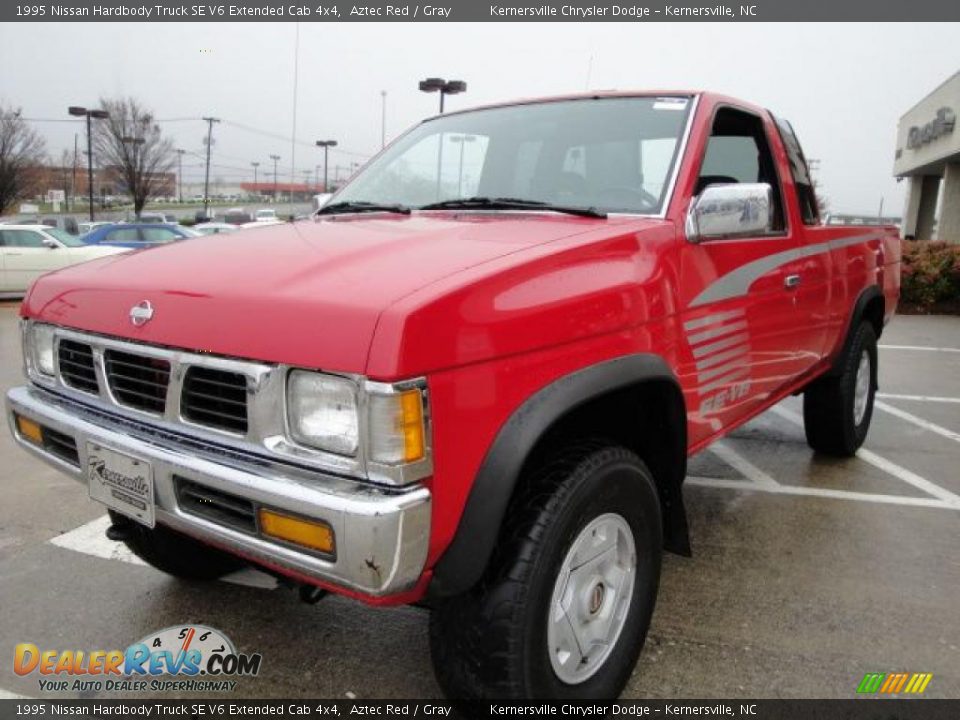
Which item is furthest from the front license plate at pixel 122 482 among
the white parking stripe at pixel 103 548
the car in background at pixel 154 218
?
the car in background at pixel 154 218

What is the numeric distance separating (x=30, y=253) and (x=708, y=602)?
14554 millimetres

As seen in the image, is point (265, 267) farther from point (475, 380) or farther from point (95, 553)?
point (95, 553)

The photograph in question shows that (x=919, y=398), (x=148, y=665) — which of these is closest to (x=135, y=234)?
(x=919, y=398)

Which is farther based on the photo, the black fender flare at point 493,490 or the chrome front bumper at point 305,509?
the black fender flare at point 493,490

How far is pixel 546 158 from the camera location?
2.95m

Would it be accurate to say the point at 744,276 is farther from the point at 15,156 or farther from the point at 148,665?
the point at 15,156

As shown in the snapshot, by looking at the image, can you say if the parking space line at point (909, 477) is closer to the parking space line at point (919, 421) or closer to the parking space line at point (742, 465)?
the parking space line at point (742, 465)

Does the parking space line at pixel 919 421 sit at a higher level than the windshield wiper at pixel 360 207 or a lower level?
lower

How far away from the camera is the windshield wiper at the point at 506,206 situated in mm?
2555

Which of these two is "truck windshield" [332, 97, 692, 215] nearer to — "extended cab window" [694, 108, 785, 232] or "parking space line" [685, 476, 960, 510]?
"extended cab window" [694, 108, 785, 232]

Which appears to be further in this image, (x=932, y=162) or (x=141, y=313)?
(x=932, y=162)

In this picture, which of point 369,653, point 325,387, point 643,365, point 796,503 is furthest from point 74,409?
point 796,503

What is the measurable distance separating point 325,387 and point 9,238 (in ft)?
49.0

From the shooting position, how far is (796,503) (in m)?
4.02
